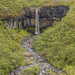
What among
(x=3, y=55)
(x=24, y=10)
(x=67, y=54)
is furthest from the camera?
(x=24, y=10)

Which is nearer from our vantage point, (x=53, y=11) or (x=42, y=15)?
(x=53, y=11)

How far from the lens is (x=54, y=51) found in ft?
63.4

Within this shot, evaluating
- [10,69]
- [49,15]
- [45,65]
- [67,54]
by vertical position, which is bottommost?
[45,65]

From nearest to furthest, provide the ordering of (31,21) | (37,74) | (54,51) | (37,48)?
(37,74), (54,51), (37,48), (31,21)

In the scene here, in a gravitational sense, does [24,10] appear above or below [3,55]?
above

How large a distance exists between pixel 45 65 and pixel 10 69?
6.18 m

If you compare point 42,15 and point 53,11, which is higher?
point 53,11

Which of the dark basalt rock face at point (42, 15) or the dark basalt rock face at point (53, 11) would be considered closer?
the dark basalt rock face at point (53, 11)

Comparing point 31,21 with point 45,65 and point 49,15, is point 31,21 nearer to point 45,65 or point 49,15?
point 49,15

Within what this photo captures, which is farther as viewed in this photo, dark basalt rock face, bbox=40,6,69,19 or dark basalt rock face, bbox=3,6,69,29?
dark basalt rock face, bbox=3,6,69,29

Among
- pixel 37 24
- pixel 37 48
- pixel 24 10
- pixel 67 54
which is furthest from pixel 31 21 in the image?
pixel 67 54

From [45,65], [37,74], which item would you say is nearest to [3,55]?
[37,74]

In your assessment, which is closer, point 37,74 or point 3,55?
point 37,74

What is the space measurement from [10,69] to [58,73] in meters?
7.36
